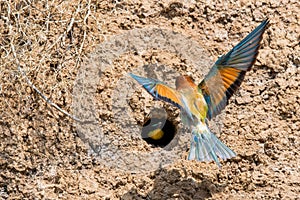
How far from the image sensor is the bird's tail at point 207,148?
2.84m

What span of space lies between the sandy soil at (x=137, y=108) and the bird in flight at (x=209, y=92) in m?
0.06

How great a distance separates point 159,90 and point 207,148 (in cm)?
27

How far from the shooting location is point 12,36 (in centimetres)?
313

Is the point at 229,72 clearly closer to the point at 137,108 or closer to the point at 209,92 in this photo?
the point at 209,92

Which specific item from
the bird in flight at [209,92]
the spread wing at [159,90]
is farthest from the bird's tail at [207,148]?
the spread wing at [159,90]

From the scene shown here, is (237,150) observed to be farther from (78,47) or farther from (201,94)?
(78,47)

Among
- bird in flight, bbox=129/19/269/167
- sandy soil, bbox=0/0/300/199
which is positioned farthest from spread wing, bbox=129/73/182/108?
sandy soil, bbox=0/0/300/199

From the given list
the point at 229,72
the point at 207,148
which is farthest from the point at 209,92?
the point at 207,148

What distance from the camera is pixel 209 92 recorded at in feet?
9.81

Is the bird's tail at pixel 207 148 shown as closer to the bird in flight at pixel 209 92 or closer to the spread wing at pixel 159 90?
the bird in flight at pixel 209 92

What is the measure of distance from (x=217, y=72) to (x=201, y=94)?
12 cm

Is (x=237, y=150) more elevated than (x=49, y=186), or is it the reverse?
(x=237, y=150)

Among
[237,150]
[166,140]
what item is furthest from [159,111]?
[237,150]

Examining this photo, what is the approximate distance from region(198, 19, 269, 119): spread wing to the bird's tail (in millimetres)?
89
